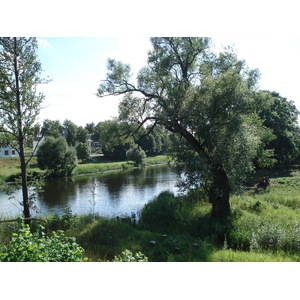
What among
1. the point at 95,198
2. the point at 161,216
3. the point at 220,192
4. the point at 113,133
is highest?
the point at 113,133

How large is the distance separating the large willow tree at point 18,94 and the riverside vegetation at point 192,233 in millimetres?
2552

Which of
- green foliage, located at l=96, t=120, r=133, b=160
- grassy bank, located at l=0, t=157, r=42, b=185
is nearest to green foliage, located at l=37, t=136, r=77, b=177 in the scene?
grassy bank, located at l=0, t=157, r=42, b=185

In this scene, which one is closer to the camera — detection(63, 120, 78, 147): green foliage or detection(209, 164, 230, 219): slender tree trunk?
detection(209, 164, 230, 219): slender tree trunk

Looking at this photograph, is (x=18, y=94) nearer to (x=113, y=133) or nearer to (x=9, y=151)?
(x=113, y=133)

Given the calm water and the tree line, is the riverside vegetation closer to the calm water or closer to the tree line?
the tree line

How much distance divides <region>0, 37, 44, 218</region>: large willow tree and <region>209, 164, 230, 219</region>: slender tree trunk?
20.6 ft

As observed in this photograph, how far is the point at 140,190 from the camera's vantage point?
19359 millimetres

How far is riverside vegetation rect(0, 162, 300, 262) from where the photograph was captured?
6.07 metres

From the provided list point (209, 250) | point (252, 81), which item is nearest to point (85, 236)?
point (209, 250)

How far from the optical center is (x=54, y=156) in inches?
1060

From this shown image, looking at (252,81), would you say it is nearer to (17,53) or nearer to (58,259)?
(17,53)

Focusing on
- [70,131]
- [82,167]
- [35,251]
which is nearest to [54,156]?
[82,167]

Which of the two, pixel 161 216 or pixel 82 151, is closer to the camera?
pixel 161 216

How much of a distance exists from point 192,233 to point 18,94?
7028 millimetres
